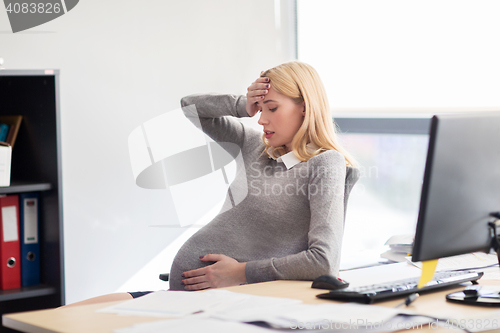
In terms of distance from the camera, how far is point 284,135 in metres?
1.74

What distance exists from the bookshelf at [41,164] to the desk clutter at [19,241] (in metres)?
0.03

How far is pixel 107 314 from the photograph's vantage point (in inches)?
38.5

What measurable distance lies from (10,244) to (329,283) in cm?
135

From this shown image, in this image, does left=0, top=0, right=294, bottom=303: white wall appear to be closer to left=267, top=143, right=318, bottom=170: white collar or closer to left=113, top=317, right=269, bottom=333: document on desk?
left=267, top=143, right=318, bottom=170: white collar

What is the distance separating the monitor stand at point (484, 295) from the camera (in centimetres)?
105

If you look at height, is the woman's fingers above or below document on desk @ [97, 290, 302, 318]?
below

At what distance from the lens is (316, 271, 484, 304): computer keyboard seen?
1.04 meters

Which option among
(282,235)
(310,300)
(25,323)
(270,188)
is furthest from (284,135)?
(25,323)

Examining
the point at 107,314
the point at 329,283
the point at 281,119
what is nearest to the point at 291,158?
the point at 281,119

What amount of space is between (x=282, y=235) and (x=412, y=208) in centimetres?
125

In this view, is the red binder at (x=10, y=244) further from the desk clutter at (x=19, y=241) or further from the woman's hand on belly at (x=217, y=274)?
the woman's hand on belly at (x=217, y=274)

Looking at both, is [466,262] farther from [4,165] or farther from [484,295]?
[4,165]

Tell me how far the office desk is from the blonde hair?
65cm

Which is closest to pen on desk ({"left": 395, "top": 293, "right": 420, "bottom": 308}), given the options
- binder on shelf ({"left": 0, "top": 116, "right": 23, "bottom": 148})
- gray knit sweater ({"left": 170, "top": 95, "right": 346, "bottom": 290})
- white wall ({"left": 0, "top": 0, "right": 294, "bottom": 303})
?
gray knit sweater ({"left": 170, "top": 95, "right": 346, "bottom": 290})
